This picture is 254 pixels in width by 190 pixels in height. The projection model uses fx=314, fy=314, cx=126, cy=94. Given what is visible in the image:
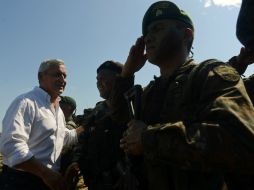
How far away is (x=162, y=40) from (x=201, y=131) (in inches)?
47.2

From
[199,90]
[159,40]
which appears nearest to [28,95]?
[159,40]

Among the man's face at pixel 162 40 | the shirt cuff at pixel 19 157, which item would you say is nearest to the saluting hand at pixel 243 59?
the man's face at pixel 162 40

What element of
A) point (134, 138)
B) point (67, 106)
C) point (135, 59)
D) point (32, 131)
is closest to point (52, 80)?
Answer: point (32, 131)

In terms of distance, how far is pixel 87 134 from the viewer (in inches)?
179

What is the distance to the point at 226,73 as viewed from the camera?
210 centimetres

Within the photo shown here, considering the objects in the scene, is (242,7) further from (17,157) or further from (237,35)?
(17,157)

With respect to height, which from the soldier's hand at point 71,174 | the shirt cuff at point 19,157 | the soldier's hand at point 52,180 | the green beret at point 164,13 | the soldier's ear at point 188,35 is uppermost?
the green beret at point 164,13

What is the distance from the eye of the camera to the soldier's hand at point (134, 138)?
214 cm

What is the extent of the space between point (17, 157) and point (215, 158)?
225cm

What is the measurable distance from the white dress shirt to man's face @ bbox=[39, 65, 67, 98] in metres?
0.15

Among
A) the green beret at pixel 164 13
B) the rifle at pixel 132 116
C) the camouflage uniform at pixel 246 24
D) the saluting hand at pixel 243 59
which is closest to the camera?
the camouflage uniform at pixel 246 24

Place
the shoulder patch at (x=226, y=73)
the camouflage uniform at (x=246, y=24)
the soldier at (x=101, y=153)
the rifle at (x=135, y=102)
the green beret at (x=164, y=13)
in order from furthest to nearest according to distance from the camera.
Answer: the soldier at (x=101, y=153), the green beret at (x=164, y=13), the rifle at (x=135, y=102), the camouflage uniform at (x=246, y=24), the shoulder patch at (x=226, y=73)

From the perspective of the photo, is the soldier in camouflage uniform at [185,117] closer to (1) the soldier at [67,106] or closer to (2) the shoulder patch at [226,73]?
(2) the shoulder patch at [226,73]

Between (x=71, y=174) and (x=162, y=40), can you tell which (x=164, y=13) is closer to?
(x=162, y=40)
